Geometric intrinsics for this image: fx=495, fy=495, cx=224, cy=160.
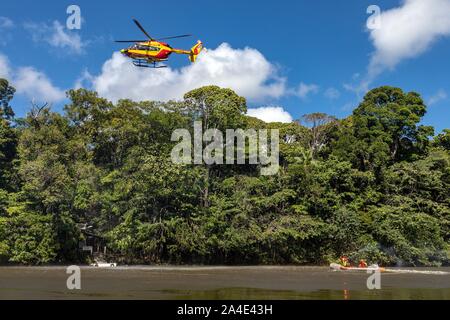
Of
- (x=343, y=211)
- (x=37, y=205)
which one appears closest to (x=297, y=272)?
(x=343, y=211)

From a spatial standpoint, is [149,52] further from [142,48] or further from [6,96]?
[6,96]

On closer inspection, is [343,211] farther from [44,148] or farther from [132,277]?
[44,148]

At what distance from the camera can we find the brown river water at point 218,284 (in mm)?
17844

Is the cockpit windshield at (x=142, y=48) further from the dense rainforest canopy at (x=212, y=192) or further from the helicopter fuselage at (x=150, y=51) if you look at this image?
the dense rainforest canopy at (x=212, y=192)

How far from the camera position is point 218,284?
69.6 ft

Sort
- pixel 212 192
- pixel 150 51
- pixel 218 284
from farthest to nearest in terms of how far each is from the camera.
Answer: pixel 212 192 < pixel 150 51 < pixel 218 284

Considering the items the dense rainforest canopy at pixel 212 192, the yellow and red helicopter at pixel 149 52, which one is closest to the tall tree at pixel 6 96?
the dense rainforest canopy at pixel 212 192

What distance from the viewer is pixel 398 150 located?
3809cm

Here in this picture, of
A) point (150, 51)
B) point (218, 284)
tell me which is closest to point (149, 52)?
point (150, 51)

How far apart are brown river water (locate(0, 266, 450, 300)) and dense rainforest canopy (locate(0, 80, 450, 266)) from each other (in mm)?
2958

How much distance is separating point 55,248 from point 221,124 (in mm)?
13676

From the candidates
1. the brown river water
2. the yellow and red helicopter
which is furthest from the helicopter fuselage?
the brown river water

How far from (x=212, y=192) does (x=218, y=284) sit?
1305 cm

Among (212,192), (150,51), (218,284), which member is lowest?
(218,284)
